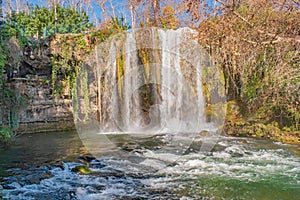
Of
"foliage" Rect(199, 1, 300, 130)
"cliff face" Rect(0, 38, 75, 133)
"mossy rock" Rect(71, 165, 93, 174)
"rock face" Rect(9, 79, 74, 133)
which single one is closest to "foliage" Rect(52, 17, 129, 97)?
"cliff face" Rect(0, 38, 75, 133)

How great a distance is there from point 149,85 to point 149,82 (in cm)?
14

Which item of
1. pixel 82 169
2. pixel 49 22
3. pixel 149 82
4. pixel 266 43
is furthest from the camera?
pixel 49 22

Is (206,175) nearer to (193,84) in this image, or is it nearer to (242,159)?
(242,159)

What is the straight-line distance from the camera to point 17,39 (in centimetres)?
1070


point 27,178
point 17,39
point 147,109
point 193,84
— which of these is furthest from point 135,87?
point 27,178

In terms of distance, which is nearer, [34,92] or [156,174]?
[156,174]

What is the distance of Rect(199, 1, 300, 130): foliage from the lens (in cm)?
524

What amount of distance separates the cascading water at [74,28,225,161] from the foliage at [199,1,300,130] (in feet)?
7.67

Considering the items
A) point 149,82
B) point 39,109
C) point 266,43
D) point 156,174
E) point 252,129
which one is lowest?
point 156,174

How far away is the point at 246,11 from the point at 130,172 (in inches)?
150

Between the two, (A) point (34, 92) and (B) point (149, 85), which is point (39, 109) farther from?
(B) point (149, 85)

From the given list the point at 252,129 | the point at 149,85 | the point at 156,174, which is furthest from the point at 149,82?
the point at 156,174

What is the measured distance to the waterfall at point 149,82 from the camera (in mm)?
11055

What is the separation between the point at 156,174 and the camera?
4.89m
